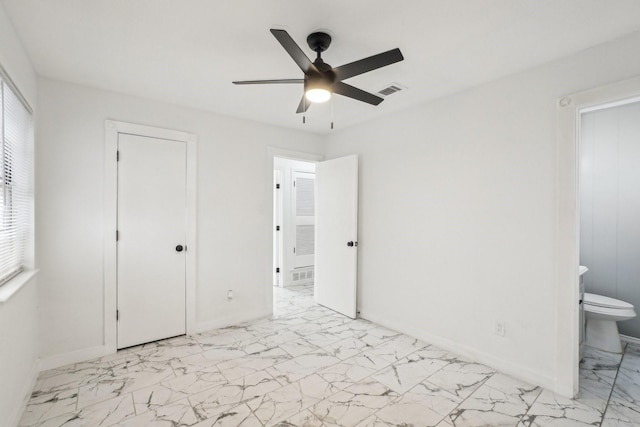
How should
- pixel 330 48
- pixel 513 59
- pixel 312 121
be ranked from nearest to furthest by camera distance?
1. pixel 330 48
2. pixel 513 59
3. pixel 312 121

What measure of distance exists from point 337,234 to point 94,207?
2648mm

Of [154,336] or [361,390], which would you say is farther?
[154,336]

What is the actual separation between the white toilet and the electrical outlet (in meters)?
1.04

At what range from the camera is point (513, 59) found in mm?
2262

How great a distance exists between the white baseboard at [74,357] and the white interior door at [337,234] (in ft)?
8.18

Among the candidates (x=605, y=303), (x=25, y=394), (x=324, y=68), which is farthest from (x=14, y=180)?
(x=605, y=303)

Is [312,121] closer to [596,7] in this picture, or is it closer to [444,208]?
[444,208]

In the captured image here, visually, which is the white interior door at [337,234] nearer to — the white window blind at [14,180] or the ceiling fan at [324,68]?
the ceiling fan at [324,68]

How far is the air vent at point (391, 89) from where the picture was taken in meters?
2.72

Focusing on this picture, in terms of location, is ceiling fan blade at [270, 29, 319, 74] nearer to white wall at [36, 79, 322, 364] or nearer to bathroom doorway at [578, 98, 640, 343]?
white wall at [36, 79, 322, 364]

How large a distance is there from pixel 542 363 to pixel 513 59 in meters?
2.32

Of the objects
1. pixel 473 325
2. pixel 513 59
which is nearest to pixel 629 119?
pixel 513 59

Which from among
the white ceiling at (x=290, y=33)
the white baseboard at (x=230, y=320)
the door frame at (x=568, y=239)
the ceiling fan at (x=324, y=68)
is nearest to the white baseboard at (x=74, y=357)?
the white baseboard at (x=230, y=320)

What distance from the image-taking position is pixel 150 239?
307 centimetres
